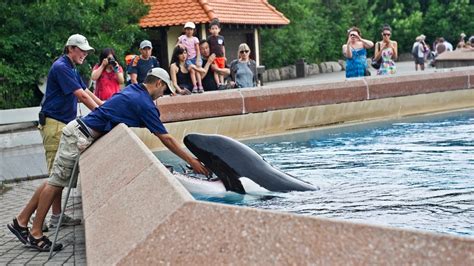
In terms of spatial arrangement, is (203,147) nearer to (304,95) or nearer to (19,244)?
(19,244)

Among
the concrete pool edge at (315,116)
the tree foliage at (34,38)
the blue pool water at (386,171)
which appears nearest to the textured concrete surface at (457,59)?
the concrete pool edge at (315,116)

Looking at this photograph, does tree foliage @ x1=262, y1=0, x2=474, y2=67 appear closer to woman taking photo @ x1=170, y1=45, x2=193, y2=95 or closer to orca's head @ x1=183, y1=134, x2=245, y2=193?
woman taking photo @ x1=170, y1=45, x2=193, y2=95

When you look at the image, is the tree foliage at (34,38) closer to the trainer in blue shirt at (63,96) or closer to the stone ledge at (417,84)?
the stone ledge at (417,84)

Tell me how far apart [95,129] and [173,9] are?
23508mm

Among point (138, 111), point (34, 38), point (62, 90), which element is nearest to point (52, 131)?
point (62, 90)

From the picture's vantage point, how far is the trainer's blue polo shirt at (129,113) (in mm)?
6730

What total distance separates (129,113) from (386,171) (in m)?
3.54

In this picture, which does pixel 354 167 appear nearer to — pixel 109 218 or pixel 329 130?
pixel 329 130

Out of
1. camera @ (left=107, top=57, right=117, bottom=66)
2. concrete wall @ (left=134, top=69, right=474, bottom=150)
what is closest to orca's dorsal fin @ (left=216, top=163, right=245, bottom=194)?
camera @ (left=107, top=57, right=117, bottom=66)

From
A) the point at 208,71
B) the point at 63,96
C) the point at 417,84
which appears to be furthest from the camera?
the point at 208,71

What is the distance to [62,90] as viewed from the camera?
7.72 metres

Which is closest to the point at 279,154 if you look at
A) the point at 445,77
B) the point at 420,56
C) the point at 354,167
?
the point at 354,167

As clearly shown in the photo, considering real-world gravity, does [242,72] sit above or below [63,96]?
below

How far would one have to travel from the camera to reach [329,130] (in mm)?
13781
